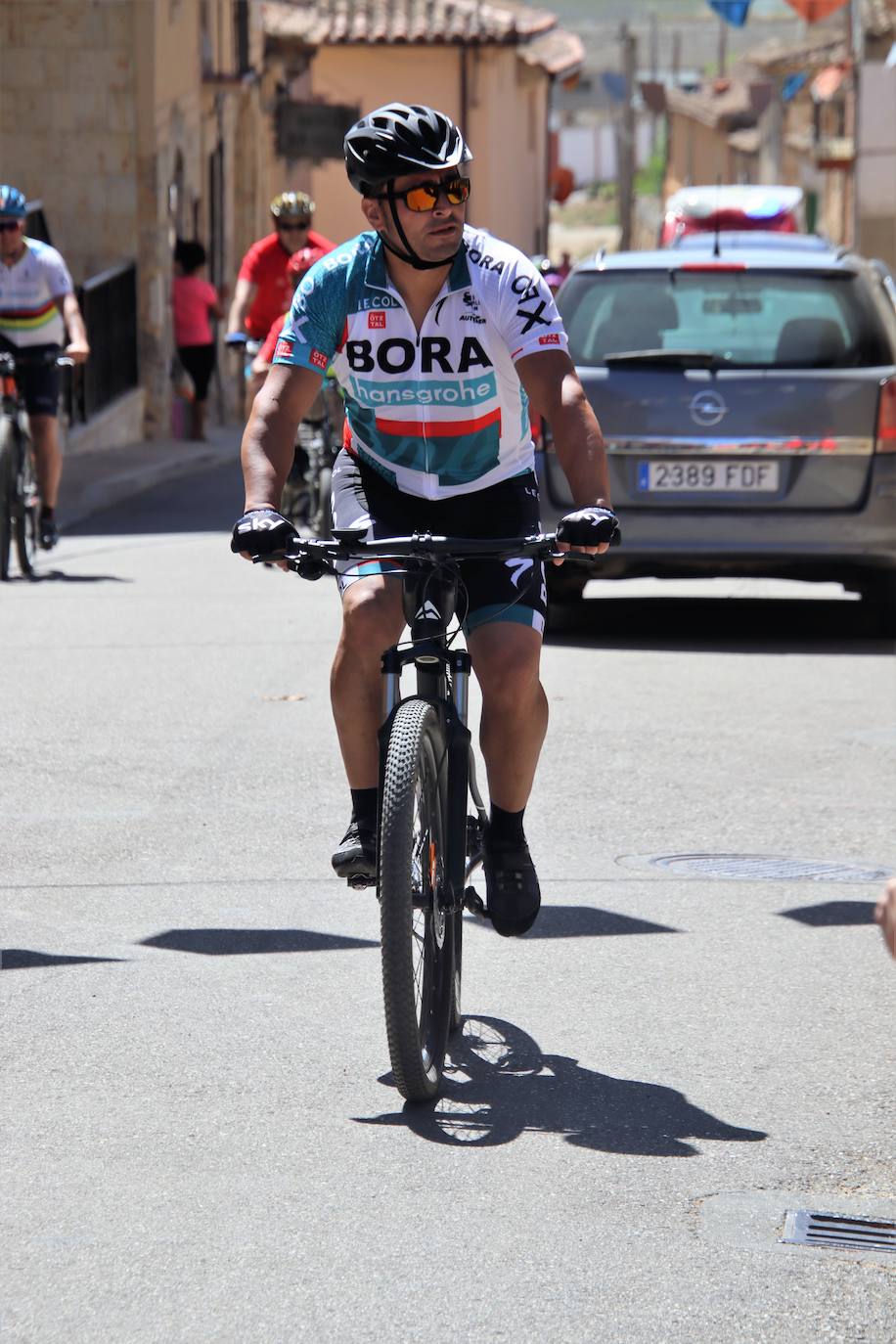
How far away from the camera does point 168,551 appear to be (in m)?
14.9

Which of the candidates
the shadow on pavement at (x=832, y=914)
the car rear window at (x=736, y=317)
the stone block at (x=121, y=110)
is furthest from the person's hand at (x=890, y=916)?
the stone block at (x=121, y=110)

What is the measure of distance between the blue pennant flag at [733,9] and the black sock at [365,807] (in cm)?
4026

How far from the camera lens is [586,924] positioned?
5.98 meters

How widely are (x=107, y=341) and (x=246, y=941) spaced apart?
18.2 meters

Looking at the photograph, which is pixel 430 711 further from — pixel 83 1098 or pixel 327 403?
pixel 327 403

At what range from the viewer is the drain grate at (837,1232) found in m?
3.87

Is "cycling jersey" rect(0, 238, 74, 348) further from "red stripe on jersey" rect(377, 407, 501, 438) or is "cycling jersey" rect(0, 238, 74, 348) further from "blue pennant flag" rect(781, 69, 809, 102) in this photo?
"blue pennant flag" rect(781, 69, 809, 102)

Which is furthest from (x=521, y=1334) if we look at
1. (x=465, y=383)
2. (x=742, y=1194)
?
(x=465, y=383)

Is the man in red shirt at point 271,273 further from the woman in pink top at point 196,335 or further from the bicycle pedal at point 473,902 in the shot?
the woman in pink top at point 196,335

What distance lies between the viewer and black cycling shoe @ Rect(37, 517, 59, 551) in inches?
515

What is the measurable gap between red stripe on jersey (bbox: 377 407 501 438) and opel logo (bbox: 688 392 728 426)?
216 inches

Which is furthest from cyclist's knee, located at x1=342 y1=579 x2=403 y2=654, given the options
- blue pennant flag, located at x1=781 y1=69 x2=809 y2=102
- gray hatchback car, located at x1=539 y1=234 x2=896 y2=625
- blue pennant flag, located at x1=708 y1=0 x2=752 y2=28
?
blue pennant flag, located at x1=781 y1=69 x2=809 y2=102

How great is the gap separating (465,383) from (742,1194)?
5.73 feet

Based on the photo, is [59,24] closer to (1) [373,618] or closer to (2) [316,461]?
(2) [316,461]
